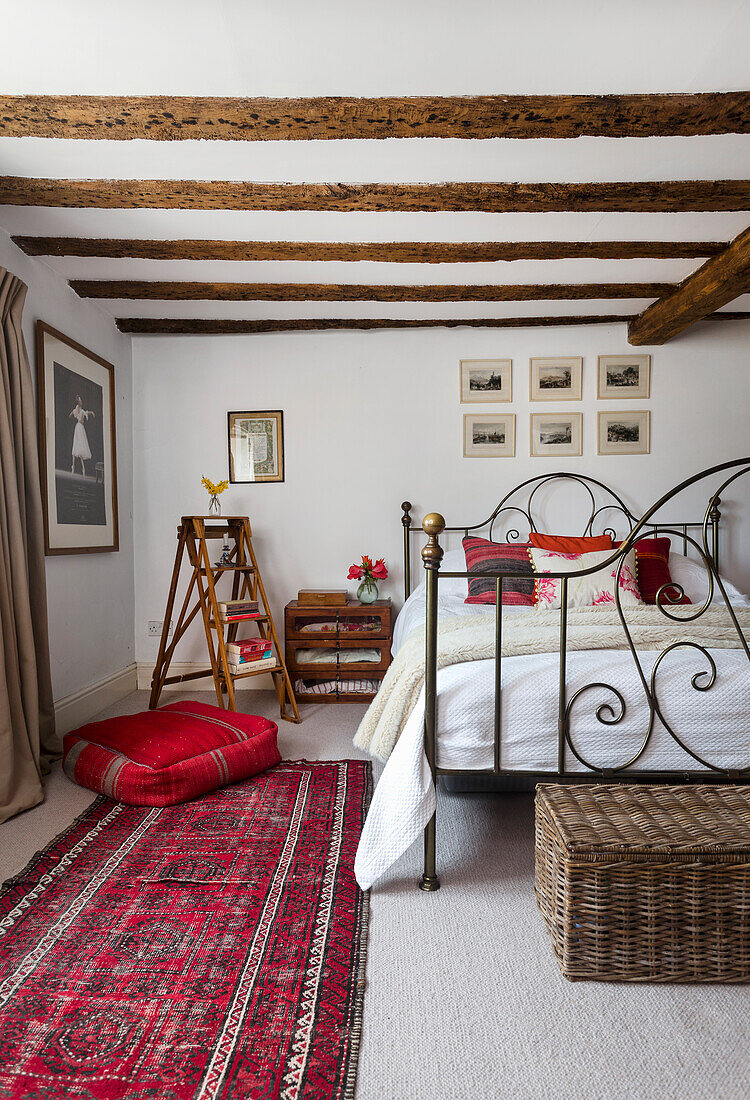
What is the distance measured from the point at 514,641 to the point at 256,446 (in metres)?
2.57

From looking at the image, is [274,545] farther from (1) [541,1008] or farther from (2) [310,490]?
(1) [541,1008]

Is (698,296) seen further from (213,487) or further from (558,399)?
(213,487)

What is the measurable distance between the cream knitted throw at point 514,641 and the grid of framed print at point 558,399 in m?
1.90

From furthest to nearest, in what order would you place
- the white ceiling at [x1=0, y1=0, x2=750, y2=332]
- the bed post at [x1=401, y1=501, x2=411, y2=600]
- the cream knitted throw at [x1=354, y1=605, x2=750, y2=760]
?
1. the bed post at [x1=401, y1=501, x2=411, y2=600]
2. the cream knitted throw at [x1=354, y1=605, x2=750, y2=760]
3. the white ceiling at [x1=0, y1=0, x2=750, y2=332]

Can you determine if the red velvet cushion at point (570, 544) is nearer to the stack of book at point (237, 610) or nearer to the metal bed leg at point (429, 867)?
the stack of book at point (237, 610)

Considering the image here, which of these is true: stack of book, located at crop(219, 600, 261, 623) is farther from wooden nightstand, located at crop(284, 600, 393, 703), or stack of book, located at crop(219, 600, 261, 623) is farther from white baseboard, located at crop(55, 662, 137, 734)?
white baseboard, located at crop(55, 662, 137, 734)

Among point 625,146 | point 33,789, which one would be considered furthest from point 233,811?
point 625,146

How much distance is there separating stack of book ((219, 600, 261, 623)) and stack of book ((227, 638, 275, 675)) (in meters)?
0.14

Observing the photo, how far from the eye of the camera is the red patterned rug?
4.36ft

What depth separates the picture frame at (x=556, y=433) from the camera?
4.22 meters

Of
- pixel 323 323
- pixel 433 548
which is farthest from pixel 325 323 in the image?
pixel 433 548

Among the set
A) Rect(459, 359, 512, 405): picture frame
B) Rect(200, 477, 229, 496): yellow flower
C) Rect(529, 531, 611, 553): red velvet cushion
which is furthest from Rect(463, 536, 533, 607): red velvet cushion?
Rect(200, 477, 229, 496): yellow flower

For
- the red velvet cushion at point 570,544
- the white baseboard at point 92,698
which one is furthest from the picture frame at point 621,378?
the white baseboard at point 92,698

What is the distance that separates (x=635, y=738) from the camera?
1913 mm
